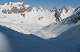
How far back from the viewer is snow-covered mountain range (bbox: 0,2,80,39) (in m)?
33.3

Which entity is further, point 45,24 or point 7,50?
point 45,24

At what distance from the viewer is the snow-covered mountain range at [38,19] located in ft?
109

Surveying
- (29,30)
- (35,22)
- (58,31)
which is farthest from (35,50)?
(35,22)

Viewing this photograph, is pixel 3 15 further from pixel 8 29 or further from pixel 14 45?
pixel 14 45

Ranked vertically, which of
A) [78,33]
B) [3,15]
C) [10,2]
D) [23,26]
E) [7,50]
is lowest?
[7,50]

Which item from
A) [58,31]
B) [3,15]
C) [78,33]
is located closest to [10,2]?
[3,15]

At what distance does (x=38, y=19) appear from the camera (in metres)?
38.9

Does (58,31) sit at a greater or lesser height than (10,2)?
lesser

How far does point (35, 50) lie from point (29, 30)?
9.21 meters

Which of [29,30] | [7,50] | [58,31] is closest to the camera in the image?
[7,50]

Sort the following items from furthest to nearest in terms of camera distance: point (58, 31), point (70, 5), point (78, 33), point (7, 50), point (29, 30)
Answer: point (70, 5), point (29, 30), point (58, 31), point (78, 33), point (7, 50)

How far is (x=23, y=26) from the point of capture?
36562mm

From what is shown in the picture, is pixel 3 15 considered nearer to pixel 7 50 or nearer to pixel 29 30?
pixel 29 30

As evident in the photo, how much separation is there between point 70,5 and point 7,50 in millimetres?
16878
